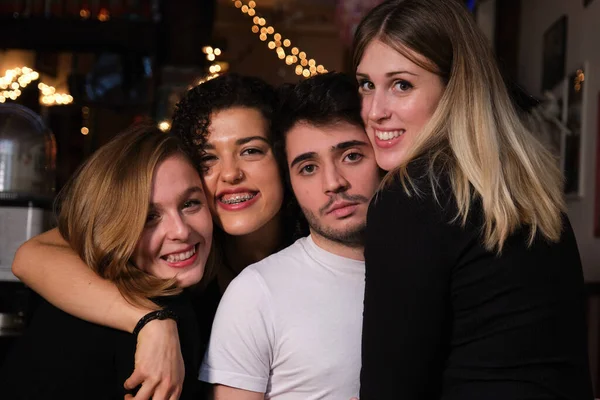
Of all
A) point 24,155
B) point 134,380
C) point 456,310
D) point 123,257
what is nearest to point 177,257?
point 123,257

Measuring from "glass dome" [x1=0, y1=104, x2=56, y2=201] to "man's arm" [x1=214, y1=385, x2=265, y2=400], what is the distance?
1.11m

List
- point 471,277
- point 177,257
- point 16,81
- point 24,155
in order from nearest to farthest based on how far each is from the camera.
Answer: point 471,277 < point 177,257 < point 24,155 < point 16,81

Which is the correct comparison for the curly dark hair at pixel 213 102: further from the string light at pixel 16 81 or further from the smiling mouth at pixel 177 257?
the string light at pixel 16 81

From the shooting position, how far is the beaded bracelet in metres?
1.87

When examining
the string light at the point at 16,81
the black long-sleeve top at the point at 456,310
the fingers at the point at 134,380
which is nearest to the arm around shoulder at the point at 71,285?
the fingers at the point at 134,380

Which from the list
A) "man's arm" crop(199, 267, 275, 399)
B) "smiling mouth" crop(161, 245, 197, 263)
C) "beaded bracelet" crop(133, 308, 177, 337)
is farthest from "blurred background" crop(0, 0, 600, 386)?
"man's arm" crop(199, 267, 275, 399)

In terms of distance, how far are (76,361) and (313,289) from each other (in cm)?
58

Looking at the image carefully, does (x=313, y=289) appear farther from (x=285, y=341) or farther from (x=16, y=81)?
(x=16, y=81)

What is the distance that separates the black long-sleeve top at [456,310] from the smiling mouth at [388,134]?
0.29 m

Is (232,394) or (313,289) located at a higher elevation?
(313,289)

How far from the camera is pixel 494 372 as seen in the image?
5.13 feet

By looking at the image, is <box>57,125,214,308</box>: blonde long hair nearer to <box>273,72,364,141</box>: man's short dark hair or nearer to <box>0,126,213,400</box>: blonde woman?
<box>0,126,213,400</box>: blonde woman

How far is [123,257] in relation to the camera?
1971mm

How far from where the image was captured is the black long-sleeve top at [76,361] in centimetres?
186
